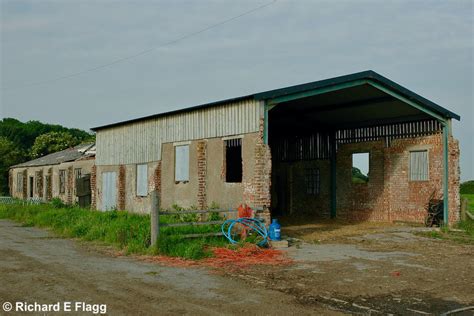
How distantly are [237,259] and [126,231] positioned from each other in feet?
13.3

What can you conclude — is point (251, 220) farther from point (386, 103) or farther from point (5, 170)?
point (5, 170)

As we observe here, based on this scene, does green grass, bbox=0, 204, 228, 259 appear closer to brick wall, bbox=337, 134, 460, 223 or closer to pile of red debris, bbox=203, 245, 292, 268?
pile of red debris, bbox=203, 245, 292, 268

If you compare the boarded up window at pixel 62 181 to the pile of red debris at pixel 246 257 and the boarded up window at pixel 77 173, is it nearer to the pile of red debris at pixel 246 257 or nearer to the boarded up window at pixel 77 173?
the boarded up window at pixel 77 173

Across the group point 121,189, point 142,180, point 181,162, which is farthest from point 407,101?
point 121,189

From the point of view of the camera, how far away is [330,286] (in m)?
8.85

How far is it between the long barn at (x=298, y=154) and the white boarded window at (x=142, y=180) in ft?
0.15

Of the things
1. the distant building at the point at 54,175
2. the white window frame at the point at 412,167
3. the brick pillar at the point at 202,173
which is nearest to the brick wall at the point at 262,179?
the brick pillar at the point at 202,173

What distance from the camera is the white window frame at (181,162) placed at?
1778 centimetres

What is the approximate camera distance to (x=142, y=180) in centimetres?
2052

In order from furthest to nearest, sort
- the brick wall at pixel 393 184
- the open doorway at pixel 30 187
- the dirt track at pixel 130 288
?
the open doorway at pixel 30 187 → the brick wall at pixel 393 184 → the dirt track at pixel 130 288

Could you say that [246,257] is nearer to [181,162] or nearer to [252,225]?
[252,225]

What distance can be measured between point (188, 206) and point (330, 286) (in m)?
9.30

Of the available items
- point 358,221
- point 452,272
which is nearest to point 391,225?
point 358,221

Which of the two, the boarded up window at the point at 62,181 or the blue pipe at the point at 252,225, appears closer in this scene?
the blue pipe at the point at 252,225
